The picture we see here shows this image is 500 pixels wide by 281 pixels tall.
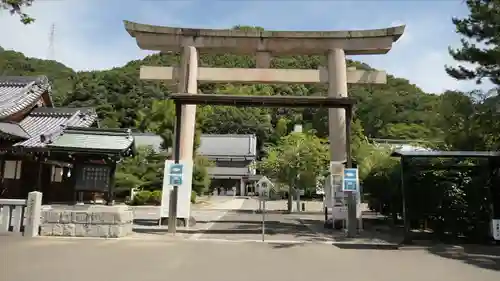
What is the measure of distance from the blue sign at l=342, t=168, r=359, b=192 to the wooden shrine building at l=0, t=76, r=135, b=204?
973cm

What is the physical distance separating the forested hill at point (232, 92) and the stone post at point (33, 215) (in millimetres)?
43044

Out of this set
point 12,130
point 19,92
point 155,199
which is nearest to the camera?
point 12,130

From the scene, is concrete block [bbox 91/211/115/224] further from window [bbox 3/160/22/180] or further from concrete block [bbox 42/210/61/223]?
window [bbox 3/160/22/180]

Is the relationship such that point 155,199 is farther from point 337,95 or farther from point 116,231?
point 116,231

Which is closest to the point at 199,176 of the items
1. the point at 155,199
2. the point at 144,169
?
the point at 155,199

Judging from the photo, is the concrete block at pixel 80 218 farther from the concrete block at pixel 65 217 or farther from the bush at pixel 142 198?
the bush at pixel 142 198

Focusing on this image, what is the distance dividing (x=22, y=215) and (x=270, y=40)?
383 inches

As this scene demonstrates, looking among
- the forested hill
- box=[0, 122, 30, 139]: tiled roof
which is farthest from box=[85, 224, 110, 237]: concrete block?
the forested hill

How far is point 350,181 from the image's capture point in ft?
39.7

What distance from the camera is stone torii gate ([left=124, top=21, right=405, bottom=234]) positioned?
14.4m

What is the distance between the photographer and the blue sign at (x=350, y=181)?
1205 cm

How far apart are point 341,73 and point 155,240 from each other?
8.69m

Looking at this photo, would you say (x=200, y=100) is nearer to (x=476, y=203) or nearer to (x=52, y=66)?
(x=476, y=203)

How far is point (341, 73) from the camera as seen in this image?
1467 centimetres
